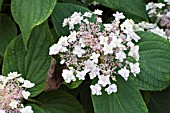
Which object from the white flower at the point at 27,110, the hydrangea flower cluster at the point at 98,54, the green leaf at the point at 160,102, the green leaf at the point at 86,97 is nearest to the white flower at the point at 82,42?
the hydrangea flower cluster at the point at 98,54

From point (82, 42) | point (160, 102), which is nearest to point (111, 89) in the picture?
point (82, 42)

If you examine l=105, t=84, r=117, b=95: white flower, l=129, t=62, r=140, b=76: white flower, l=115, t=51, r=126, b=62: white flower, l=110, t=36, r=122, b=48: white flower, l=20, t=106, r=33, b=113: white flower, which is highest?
l=110, t=36, r=122, b=48: white flower

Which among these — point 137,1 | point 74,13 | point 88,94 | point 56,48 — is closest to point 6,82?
point 56,48

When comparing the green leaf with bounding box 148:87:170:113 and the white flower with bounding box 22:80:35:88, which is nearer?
the white flower with bounding box 22:80:35:88

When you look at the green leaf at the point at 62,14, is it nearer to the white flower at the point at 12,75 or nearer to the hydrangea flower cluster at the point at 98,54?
Result: the hydrangea flower cluster at the point at 98,54

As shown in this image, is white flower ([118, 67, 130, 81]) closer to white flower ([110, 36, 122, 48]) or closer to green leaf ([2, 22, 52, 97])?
white flower ([110, 36, 122, 48])

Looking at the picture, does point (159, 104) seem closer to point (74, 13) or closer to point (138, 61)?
point (138, 61)

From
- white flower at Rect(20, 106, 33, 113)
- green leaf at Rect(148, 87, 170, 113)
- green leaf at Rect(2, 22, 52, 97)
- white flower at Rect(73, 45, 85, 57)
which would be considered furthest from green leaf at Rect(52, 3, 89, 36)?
green leaf at Rect(148, 87, 170, 113)
